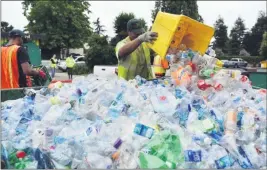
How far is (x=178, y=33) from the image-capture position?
3922 mm

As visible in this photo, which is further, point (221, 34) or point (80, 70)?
point (221, 34)

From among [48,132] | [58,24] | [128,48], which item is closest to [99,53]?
[58,24]

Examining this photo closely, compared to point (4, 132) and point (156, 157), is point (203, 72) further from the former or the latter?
point (4, 132)

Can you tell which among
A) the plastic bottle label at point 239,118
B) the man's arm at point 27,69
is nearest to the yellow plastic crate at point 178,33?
→ the plastic bottle label at point 239,118

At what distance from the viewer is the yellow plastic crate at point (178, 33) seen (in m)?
3.67

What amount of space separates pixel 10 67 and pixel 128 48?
1585 millimetres

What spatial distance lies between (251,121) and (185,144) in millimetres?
517

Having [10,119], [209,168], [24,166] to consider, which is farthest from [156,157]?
[10,119]

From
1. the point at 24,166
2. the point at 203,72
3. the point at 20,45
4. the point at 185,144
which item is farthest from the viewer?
the point at 20,45

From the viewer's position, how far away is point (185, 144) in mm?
2354

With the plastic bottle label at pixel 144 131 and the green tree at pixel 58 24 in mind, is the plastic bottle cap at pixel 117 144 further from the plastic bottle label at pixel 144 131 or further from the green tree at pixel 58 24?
the green tree at pixel 58 24

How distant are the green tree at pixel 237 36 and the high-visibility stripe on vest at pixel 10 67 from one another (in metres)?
58.7

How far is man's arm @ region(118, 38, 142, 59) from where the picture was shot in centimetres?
406

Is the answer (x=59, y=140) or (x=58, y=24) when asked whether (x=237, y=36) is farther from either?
(x=59, y=140)
